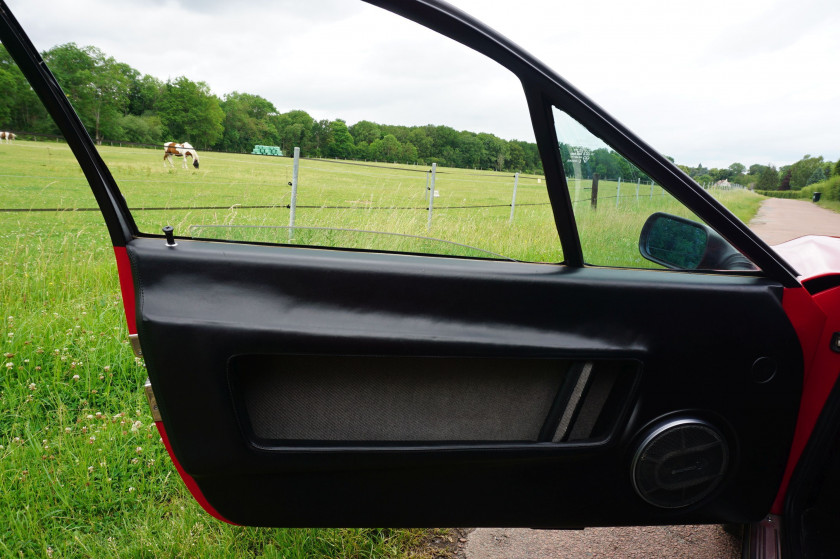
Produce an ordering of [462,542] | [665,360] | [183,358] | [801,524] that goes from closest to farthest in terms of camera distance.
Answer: [183,358] → [665,360] → [801,524] → [462,542]

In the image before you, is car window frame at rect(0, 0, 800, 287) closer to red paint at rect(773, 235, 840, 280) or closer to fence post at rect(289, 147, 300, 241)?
red paint at rect(773, 235, 840, 280)

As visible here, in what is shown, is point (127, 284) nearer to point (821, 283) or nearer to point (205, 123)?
point (205, 123)

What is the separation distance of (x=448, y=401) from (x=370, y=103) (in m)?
0.77

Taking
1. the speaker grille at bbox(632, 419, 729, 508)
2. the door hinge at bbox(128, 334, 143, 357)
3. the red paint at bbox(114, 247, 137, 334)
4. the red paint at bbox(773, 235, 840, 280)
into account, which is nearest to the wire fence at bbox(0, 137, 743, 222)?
the red paint at bbox(114, 247, 137, 334)

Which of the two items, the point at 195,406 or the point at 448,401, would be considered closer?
the point at 195,406

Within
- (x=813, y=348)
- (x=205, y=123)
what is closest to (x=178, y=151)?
(x=205, y=123)

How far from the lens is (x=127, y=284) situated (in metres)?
1.29

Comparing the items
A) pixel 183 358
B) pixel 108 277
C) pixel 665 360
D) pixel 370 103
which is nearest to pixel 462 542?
pixel 665 360

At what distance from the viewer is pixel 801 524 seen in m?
1.62

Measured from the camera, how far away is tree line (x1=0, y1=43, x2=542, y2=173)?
1227 mm

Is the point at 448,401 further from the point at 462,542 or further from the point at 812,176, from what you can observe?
the point at 812,176

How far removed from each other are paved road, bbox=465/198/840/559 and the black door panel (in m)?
0.84

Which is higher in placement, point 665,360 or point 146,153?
point 146,153

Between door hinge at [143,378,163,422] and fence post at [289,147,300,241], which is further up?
fence post at [289,147,300,241]
